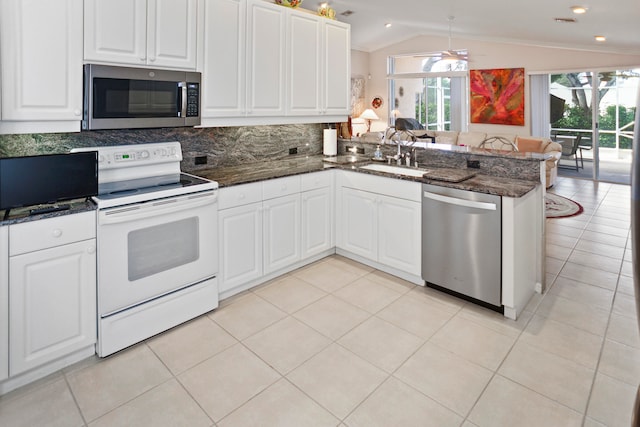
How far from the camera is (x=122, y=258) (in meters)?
2.38

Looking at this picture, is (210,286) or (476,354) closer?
(476,354)

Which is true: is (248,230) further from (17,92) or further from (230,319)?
(17,92)

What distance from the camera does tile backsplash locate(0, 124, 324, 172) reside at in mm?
2594

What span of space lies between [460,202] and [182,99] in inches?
82.8

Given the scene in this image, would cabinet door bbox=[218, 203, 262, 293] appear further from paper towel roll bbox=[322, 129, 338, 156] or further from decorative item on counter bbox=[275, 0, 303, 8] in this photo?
decorative item on counter bbox=[275, 0, 303, 8]

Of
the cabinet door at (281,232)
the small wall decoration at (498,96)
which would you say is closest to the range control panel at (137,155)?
the cabinet door at (281,232)

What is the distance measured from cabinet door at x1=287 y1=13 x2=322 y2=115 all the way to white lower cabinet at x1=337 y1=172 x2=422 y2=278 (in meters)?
0.79

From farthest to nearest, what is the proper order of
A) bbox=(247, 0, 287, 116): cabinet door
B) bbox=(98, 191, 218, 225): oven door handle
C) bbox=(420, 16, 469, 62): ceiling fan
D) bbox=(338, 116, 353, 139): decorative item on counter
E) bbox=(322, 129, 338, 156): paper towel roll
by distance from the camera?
bbox=(420, 16, 469, 62): ceiling fan < bbox=(338, 116, 353, 139): decorative item on counter < bbox=(322, 129, 338, 156): paper towel roll < bbox=(247, 0, 287, 116): cabinet door < bbox=(98, 191, 218, 225): oven door handle

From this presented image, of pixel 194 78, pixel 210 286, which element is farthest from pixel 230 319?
pixel 194 78

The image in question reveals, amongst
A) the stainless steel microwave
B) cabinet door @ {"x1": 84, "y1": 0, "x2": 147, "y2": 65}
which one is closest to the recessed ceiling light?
the stainless steel microwave

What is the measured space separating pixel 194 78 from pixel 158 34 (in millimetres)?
351

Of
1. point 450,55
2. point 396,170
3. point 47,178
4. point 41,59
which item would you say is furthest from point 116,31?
point 450,55

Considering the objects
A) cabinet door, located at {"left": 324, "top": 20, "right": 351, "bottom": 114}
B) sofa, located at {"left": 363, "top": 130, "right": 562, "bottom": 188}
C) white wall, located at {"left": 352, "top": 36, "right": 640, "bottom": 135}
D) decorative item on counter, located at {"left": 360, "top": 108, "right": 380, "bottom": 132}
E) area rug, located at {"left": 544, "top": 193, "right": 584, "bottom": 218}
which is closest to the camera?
cabinet door, located at {"left": 324, "top": 20, "right": 351, "bottom": 114}

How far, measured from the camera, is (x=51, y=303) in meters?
2.16
